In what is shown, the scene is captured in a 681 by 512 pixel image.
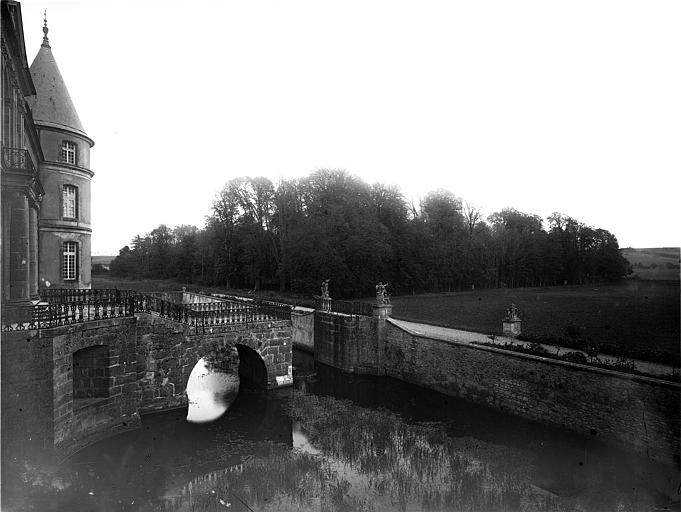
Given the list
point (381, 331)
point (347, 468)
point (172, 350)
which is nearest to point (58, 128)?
point (172, 350)

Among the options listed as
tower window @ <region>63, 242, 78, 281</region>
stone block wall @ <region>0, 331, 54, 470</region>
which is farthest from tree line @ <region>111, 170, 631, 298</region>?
stone block wall @ <region>0, 331, 54, 470</region>

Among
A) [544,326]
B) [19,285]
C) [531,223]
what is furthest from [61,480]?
[531,223]

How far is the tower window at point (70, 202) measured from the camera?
19.9m

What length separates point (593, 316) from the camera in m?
17.1

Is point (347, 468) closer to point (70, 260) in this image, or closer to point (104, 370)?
point (104, 370)

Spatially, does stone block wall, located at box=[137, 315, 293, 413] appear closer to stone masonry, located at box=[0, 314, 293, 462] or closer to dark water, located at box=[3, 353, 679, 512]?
stone masonry, located at box=[0, 314, 293, 462]

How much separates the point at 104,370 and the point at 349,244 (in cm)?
2271

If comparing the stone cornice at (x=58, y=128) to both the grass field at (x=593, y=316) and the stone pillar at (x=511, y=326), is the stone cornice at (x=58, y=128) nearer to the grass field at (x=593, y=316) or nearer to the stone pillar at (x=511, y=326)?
the grass field at (x=593, y=316)

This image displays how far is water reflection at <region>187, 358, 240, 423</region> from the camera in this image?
13948 millimetres

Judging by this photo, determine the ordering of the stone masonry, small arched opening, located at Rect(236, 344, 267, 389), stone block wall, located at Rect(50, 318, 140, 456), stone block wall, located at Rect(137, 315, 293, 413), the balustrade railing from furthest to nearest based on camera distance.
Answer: small arched opening, located at Rect(236, 344, 267, 389), stone block wall, located at Rect(137, 315, 293, 413), stone block wall, located at Rect(50, 318, 140, 456), the balustrade railing, the stone masonry

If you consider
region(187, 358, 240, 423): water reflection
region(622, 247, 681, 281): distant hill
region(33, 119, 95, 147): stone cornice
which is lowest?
region(187, 358, 240, 423): water reflection

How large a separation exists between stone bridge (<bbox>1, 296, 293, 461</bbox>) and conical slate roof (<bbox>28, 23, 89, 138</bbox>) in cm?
1173

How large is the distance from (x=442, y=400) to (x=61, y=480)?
11.2 metres

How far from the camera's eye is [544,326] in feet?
64.0
